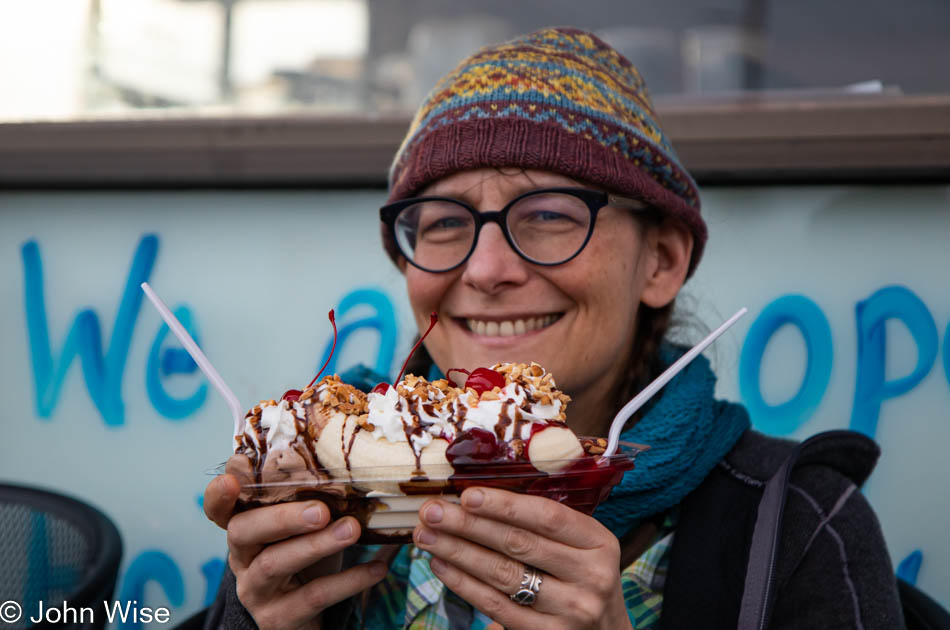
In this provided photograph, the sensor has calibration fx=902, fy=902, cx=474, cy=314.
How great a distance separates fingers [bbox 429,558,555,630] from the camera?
139 cm

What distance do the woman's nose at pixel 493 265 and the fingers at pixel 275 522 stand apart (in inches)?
25.9

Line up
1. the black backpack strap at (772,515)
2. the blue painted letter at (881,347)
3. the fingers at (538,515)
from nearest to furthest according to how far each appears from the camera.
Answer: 1. the fingers at (538,515)
2. the black backpack strap at (772,515)
3. the blue painted letter at (881,347)

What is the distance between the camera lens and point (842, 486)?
1896 mm

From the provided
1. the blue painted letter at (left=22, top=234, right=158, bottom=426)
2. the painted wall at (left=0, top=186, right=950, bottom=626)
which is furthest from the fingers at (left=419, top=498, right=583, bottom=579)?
the blue painted letter at (left=22, top=234, right=158, bottom=426)

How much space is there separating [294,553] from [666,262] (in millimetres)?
1178

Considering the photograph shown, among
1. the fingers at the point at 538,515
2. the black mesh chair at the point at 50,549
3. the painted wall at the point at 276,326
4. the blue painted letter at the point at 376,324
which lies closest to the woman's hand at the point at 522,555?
the fingers at the point at 538,515

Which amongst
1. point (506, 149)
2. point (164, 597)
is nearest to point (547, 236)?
point (506, 149)

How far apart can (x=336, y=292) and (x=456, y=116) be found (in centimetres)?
130

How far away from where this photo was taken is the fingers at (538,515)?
1270mm

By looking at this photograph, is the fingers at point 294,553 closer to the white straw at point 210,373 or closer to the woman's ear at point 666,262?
the white straw at point 210,373

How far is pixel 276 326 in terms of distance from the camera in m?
3.15

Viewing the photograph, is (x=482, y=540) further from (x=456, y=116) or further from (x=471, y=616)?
(x=456, y=116)

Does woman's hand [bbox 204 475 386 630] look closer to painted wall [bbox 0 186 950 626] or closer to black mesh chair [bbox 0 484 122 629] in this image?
black mesh chair [bbox 0 484 122 629]

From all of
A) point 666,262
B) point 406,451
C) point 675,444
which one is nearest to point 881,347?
point 666,262
